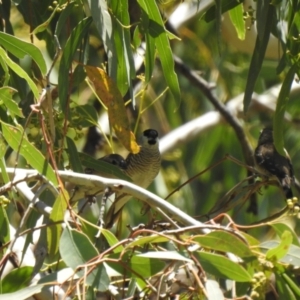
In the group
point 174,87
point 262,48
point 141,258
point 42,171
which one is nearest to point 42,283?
point 141,258

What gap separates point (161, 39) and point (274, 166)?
167 cm

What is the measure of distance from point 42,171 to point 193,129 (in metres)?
2.96

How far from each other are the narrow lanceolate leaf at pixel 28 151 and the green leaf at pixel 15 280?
0.25 m

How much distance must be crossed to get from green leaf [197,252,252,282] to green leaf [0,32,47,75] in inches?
28.5

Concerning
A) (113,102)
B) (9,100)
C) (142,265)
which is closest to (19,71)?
(9,100)

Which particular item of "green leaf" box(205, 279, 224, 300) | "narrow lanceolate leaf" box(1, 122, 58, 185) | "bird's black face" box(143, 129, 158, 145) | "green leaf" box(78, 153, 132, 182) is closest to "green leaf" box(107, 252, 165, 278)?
"green leaf" box(205, 279, 224, 300)

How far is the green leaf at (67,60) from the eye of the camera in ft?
8.54

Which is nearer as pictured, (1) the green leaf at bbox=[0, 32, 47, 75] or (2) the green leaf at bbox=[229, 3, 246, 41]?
(1) the green leaf at bbox=[0, 32, 47, 75]

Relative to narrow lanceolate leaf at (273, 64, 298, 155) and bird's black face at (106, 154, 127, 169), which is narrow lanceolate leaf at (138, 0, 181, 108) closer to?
narrow lanceolate leaf at (273, 64, 298, 155)

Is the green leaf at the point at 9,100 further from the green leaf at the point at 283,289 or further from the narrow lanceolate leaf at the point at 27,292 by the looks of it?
the green leaf at the point at 283,289

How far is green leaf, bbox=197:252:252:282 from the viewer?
1995mm

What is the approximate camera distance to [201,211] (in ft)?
20.1

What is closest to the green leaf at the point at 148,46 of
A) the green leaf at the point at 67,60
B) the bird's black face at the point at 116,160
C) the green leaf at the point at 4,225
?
the green leaf at the point at 67,60

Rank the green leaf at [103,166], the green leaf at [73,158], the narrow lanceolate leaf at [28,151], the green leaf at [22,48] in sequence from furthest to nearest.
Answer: the green leaf at [103,166]
the green leaf at [73,158]
the green leaf at [22,48]
the narrow lanceolate leaf at [28,151]
